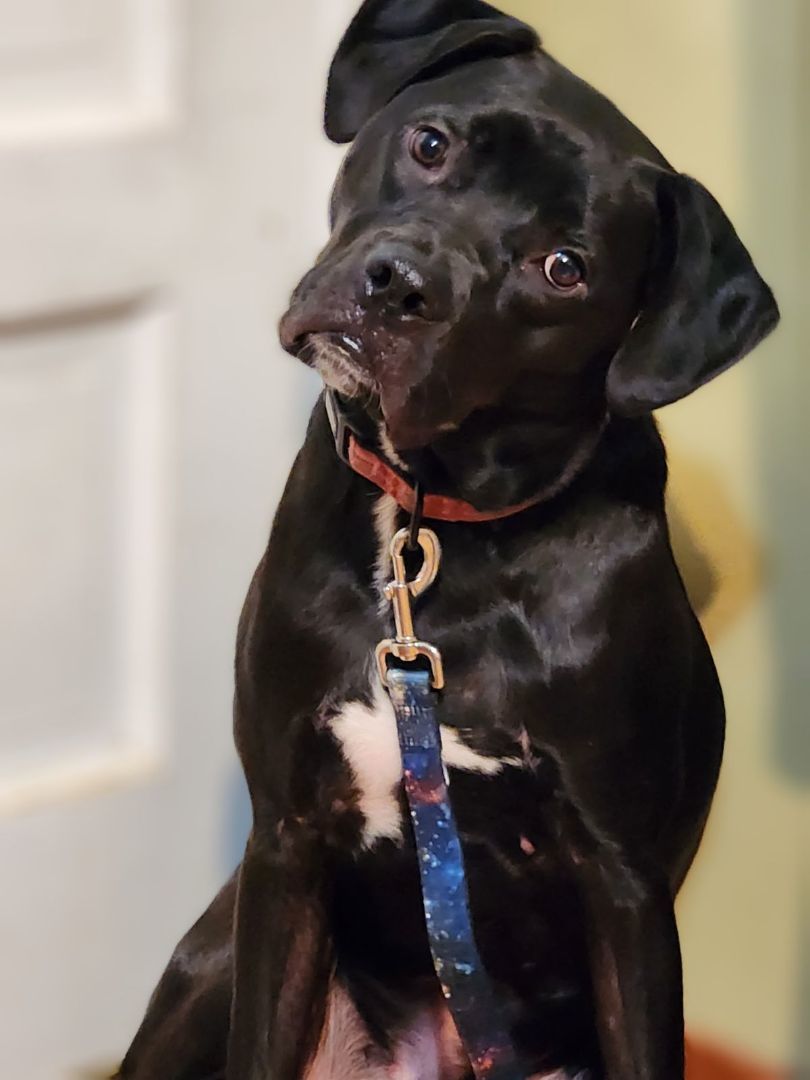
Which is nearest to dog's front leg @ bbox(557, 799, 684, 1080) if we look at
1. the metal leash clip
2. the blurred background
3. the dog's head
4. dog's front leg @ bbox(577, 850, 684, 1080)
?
dog's front leg @ bbox(577, 850, 684, 1080)

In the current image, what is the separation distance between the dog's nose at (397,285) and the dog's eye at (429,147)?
112 millimetres

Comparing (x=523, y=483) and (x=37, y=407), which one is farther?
(x=37, y=407)

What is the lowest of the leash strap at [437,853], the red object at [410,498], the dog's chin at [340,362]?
the leash strap at [437,853]

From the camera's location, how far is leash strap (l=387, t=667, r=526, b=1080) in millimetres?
1075

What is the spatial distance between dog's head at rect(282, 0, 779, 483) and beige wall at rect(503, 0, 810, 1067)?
1.18 ft

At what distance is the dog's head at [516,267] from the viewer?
959 mm

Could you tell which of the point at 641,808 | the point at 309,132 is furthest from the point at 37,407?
the point at 641,808

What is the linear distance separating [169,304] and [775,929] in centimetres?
87

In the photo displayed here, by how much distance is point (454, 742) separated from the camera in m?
1.09

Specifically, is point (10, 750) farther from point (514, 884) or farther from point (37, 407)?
point (514, 884)

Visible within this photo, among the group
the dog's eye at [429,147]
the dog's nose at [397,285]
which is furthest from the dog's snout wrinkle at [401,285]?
the dog's eye at [429,147]

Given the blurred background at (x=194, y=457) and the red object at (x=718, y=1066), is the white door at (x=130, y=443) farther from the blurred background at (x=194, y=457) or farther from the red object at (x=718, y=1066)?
the red object at (x=718, y=1066)

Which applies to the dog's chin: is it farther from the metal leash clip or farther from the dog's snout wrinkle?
the metal leash clip

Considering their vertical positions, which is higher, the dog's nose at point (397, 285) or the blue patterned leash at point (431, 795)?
the dog's nose at point (397, 285)
